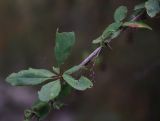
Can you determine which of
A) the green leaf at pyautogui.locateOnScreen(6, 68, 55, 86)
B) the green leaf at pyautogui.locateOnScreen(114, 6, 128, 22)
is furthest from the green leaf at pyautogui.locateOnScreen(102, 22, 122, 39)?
the green leaf at pyautogui.locateOnScreen(6, 68, 55, 86)

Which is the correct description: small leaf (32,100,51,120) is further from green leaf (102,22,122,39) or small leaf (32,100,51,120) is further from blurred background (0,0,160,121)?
blurred background (0,0,160,121)

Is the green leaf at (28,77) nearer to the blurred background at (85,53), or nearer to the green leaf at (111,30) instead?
the green leaf at (111,30)

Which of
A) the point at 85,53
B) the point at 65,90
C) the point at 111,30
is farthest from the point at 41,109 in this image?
the point at 85,53

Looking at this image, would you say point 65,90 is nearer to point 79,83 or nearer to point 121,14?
point 79,83

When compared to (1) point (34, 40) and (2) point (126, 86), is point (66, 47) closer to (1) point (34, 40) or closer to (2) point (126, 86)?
(2) point (126, 86)

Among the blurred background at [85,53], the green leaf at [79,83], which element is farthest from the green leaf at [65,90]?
the blurred background at [85,53]
